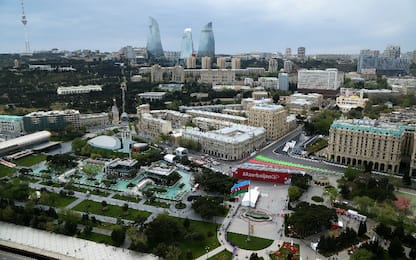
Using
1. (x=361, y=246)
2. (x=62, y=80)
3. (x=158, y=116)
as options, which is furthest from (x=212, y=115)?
(x=62, y=80)

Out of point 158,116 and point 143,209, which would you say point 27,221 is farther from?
point 158,116

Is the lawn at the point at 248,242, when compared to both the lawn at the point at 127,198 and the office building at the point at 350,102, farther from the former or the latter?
the office building at the point at 350,102

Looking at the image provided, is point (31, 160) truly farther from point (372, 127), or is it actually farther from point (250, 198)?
point (372, 127)

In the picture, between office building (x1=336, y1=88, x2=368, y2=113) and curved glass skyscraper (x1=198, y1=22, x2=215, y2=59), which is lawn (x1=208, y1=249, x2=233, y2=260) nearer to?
office building (x1=336, y1=88, x2=368, y2=113)

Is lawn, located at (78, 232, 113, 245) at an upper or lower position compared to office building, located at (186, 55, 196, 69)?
lower

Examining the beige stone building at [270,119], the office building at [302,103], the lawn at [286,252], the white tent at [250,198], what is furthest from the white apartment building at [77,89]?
the lawn at [286,252]

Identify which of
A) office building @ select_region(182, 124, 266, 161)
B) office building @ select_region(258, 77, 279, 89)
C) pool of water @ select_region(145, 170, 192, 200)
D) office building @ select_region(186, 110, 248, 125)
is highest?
office building @ select_region(258, 77, 279, 89)

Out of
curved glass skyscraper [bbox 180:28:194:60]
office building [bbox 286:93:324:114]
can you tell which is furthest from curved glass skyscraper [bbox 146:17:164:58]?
office building [bbox 286:93:324:114]
